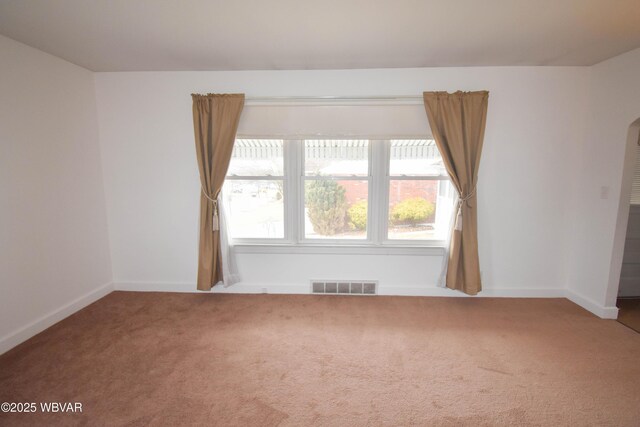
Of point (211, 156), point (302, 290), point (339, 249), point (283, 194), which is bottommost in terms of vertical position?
point (302, 290)

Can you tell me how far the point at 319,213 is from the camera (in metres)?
3.37

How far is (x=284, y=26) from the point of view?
2158mm

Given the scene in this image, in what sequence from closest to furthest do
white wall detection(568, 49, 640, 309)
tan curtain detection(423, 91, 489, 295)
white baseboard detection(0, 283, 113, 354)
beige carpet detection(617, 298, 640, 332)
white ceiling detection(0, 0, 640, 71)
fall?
white ceiling detection(0, 0, 640, 71) < white baseboard detection(0, 283, 113, 354) < white wall detection(568, 49, 640, 309) < beige carpet detection(617, 298, 640, 332) < tan curtain detection(423, 91, 489, 295)

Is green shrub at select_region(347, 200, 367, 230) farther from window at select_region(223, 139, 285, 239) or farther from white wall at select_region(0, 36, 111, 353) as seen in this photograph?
white wall at select_region(0, 36, 111, 353)

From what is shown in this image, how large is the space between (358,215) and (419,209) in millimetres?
713

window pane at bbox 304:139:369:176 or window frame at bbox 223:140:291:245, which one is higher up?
window pane at bbox 304:139:369:176

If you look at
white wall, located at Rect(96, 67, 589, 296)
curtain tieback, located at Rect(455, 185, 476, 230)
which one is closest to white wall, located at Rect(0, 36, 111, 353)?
white wall, located at Rect(96, 67, 589, 296)

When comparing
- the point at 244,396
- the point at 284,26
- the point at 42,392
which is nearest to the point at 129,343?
the point at 42,392

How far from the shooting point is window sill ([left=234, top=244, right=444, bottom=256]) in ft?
10.7

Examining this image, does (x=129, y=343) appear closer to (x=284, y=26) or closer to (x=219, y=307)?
(x=219, y=307)

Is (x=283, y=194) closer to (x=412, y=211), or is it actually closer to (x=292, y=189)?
(x=292, y=189)

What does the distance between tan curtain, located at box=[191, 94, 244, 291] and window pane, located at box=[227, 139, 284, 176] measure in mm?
200

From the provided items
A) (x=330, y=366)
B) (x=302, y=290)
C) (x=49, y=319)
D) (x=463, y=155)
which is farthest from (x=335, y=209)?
(x=49, y=319)

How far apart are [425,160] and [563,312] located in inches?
83.8
